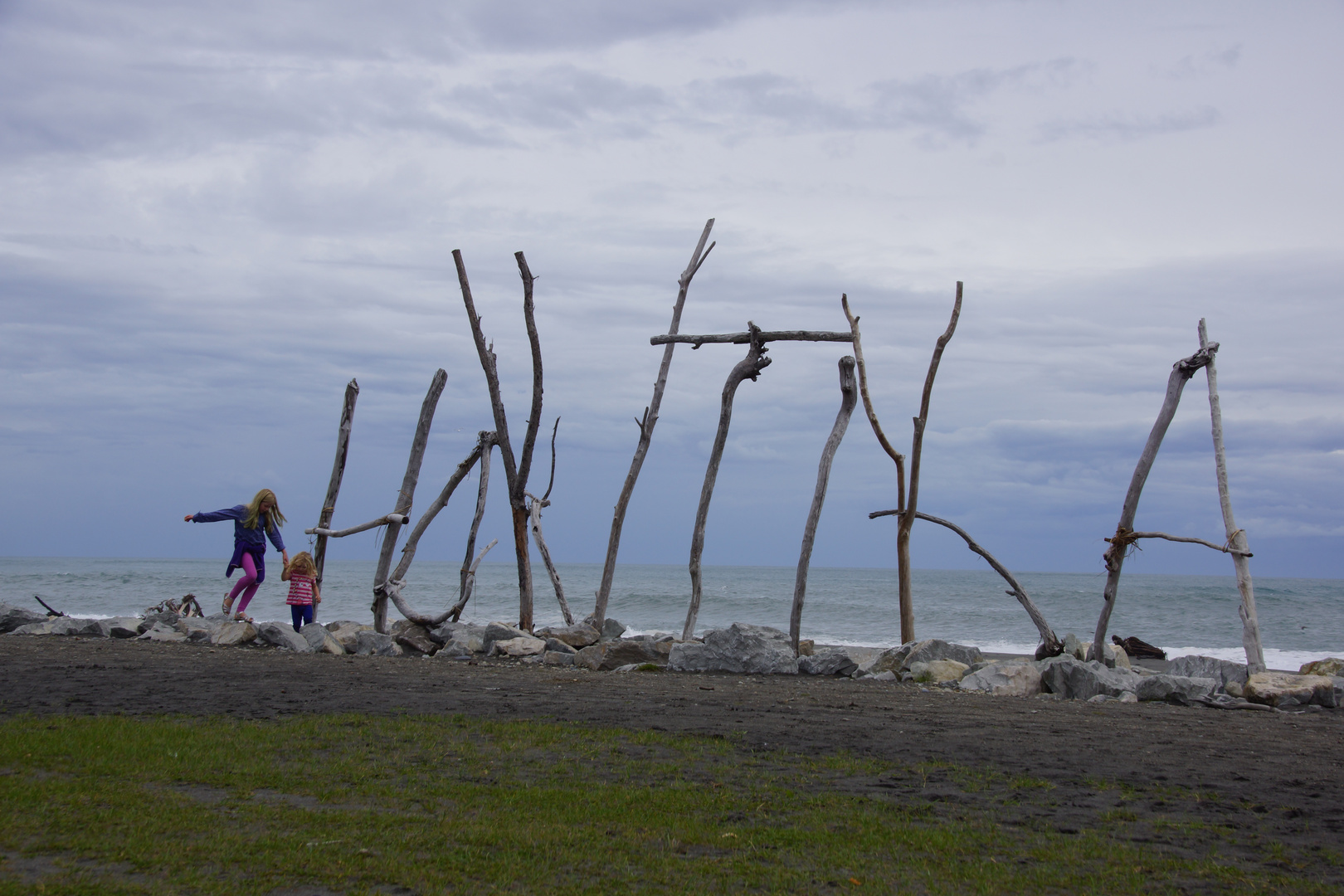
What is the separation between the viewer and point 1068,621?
33.9 meters

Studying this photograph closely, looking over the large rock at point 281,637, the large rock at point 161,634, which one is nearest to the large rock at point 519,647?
the large rock at point 281,637

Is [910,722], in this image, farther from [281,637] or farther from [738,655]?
[281,637]

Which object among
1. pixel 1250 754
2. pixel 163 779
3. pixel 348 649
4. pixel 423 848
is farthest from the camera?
pixel 348 649

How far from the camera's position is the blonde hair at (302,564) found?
40.1ft

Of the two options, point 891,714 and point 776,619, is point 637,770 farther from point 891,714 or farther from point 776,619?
point 776,619

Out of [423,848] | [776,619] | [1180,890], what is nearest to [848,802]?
[1180,890]

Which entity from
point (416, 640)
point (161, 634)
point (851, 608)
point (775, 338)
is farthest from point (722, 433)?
point (851, 608)

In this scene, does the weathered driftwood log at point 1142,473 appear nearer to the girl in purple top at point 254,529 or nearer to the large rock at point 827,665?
the large rock at point 827,665

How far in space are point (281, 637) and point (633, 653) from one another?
4005 mm

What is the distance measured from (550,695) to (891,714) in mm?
2654

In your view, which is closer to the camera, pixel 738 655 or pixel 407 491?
pixel 738 655

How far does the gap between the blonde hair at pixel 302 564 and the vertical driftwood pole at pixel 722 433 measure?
16.1 feet

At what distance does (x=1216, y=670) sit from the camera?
10391mm

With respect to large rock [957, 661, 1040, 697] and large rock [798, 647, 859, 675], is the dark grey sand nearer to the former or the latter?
large rock [798, 647, 859, 675]
